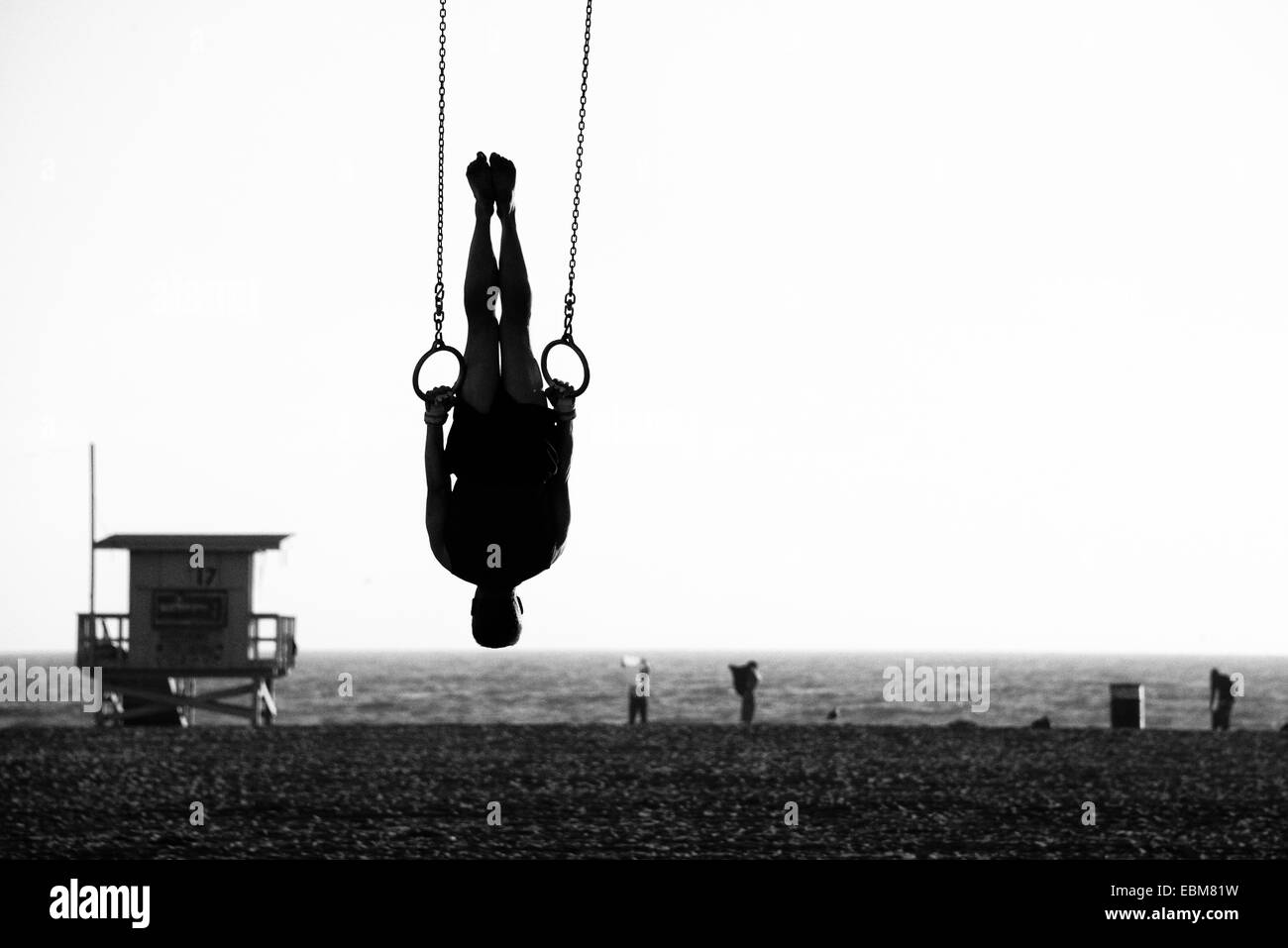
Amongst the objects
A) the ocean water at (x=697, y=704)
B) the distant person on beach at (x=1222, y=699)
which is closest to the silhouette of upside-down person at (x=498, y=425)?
the distant person on beach at (x=1222, y=699)

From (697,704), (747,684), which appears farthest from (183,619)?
(697,704)

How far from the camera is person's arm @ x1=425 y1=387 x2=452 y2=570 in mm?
10703

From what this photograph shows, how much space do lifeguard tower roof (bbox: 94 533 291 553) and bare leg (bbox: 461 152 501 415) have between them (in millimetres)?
30704

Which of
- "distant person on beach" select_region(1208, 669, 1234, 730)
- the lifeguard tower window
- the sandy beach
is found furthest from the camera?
the lifeguard tower window

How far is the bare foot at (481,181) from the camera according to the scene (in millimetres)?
10625

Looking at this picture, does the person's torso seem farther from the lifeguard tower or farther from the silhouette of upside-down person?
the lifeguard tower

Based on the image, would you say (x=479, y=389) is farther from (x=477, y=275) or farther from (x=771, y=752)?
(x=771, y=752)

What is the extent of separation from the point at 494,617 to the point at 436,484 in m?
0.88

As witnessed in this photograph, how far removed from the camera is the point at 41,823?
68.8 feet

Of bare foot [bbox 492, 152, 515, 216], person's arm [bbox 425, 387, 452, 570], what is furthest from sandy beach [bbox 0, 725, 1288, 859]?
bare foot [bbox 492, 152, 515, 216]
